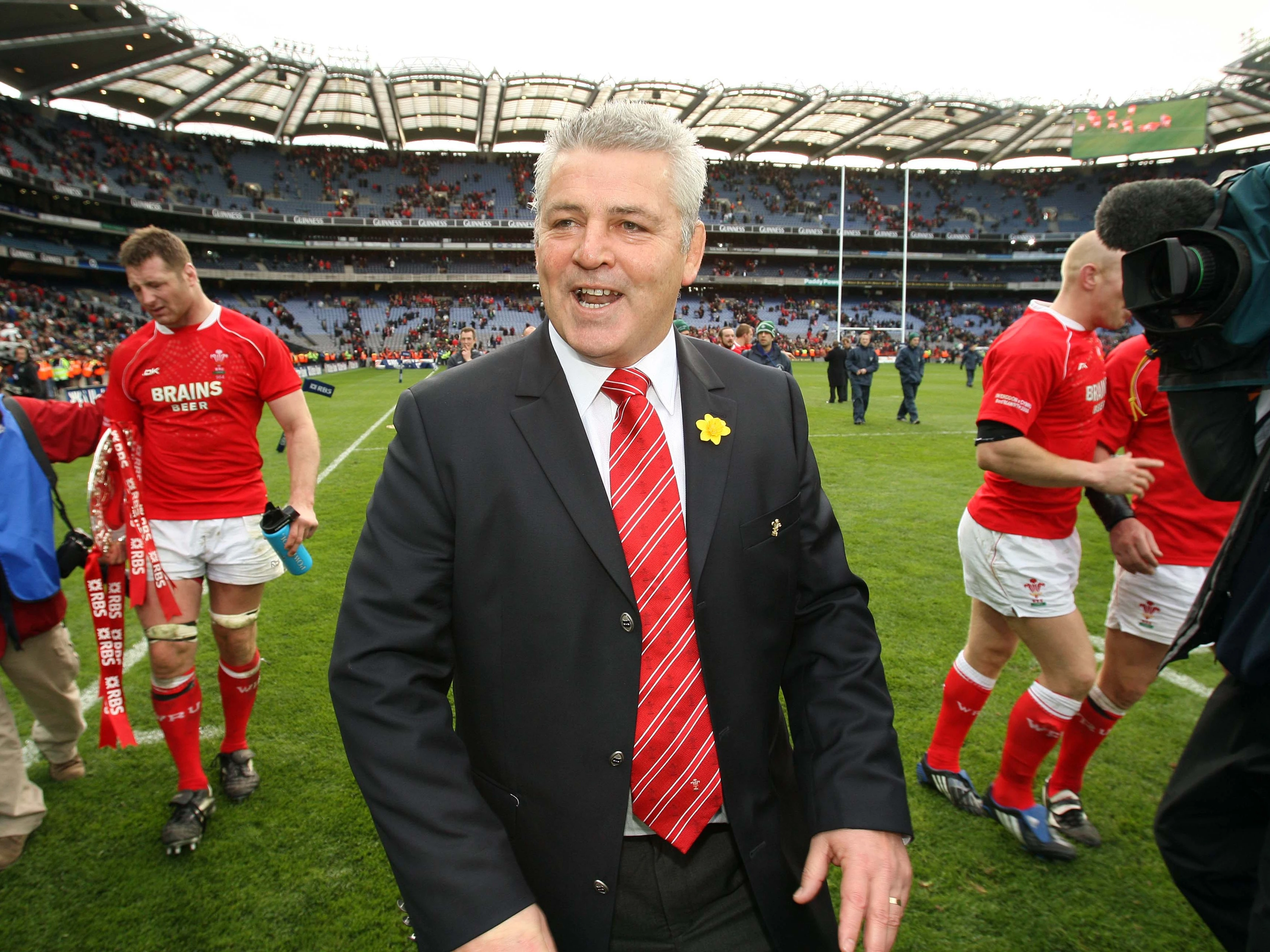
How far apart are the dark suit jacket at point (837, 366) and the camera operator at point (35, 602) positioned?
57.2 feet

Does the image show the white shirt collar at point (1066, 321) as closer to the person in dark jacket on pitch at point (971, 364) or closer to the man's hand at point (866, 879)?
the man's hand at point (866, 879)

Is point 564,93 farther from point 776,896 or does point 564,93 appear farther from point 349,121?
point 776,896

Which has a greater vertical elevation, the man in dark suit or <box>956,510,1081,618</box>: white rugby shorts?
the man in dark suit

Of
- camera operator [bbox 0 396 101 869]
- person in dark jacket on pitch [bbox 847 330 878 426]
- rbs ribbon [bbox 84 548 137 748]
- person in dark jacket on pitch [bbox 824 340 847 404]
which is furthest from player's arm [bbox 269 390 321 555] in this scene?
person in dark jacket on pitch [bbox 824 340 847 404]

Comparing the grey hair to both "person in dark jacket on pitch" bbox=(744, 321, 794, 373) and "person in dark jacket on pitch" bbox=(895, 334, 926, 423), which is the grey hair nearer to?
"person in dark jacket on pitch" bbox=(744, 321, 794, 373)

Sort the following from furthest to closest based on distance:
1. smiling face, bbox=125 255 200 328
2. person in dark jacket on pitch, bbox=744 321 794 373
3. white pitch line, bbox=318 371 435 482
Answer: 1. white pitch line, bbox=318 371 435 482
2. person in dark jacket on pitch, bbox=744 321 794 373
3. smiling face, bbox=125 255 200 328

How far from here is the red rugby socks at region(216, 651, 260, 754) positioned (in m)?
3.60

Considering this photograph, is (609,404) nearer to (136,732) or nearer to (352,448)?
(136,732)

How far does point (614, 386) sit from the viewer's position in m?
1.57

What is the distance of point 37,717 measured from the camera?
352 centimetres

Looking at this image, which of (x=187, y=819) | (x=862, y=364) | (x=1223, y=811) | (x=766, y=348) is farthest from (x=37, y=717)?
(x=862, y=364)

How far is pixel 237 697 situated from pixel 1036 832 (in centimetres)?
391

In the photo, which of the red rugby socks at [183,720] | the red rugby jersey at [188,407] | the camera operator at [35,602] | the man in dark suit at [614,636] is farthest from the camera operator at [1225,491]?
the camera operator at [35,602]

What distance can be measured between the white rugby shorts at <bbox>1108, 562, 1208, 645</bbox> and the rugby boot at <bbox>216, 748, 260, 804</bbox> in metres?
4.25
